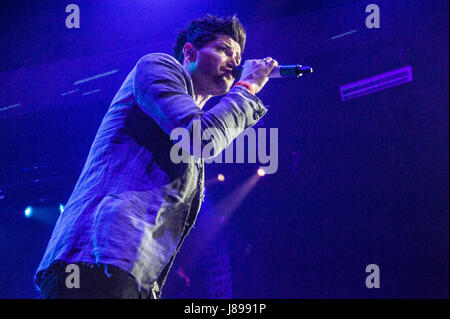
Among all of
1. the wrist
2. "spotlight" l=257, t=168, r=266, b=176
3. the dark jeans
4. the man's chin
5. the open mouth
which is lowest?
the dark jeans

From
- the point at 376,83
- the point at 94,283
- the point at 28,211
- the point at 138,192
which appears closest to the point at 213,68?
the point at 138,192

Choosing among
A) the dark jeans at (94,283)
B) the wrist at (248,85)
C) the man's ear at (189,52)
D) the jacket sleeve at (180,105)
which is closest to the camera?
the dark jeans at (94,283)

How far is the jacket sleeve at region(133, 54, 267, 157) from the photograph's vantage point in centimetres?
103

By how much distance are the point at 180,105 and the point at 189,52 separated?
2.01 feet

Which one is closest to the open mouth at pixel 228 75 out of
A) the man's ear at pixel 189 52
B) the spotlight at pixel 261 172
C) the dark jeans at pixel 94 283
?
the man's ear at pixel 189 52

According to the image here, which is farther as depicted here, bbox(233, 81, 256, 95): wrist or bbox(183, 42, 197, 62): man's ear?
bbox(183, 42, 197, 62): man's ear

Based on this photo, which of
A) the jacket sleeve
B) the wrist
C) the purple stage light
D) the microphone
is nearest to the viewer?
the jacket sleeve

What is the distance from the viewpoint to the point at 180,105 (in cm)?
104

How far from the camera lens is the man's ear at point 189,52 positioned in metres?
1.55

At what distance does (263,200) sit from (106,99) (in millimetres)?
2550

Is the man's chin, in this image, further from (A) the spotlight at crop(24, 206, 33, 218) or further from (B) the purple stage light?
(A) the spotlight at crop(24, 206, 33, 218)

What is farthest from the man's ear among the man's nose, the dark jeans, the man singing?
the dark jeans

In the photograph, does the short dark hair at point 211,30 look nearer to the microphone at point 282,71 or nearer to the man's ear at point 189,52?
the man's ear at point 189,52

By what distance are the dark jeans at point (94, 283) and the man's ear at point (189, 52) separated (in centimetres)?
90
